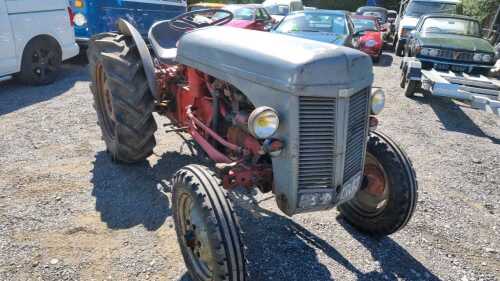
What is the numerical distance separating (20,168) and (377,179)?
3.46 m

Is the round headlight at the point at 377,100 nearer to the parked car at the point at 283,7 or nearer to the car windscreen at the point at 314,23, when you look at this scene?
the car windscreen at the point at 314,23

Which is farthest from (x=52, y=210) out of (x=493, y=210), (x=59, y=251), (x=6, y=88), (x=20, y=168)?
(x=6, y=88)

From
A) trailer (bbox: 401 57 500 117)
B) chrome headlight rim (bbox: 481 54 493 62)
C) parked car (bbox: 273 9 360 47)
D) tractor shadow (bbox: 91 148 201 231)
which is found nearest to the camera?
tractor shadow (bbox: 91 148 201 231)

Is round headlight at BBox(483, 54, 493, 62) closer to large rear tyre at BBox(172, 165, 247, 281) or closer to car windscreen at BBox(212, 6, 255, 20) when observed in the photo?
car windscreen at BBox(212, 6, 255, 20)

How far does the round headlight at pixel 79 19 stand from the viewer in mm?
7867

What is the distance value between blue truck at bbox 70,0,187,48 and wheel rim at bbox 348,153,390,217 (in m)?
6.71

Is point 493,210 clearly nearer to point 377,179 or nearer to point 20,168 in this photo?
point 377,179

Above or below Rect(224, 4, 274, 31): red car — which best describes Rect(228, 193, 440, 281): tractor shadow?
below

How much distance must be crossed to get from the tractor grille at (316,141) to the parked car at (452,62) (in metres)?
4.58

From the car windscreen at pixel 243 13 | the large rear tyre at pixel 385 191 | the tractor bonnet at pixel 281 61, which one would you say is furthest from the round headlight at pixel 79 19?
the large rear tyre at pixel 385 191

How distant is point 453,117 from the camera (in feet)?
21.5

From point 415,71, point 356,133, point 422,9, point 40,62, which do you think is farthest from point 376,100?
point 422,9

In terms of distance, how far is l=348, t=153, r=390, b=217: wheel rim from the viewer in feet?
9.48

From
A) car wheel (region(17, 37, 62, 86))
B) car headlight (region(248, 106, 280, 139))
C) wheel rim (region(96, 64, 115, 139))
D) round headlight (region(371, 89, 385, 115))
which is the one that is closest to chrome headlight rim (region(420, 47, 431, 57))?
round headlight (region(371, 89, 385, 115))
